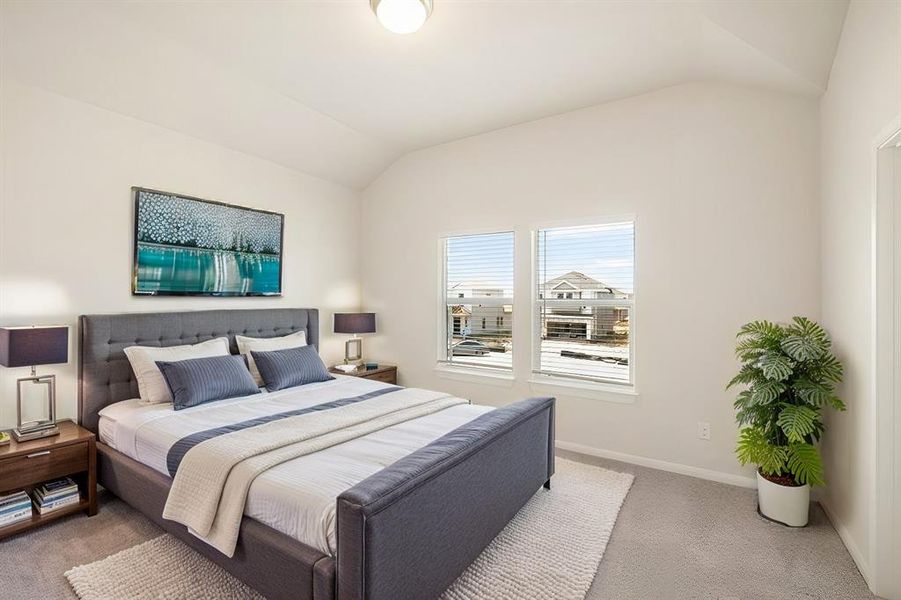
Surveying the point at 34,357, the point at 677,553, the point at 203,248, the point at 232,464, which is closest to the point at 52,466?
the point at 34,357

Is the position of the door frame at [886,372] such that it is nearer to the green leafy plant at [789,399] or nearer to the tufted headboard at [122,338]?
the green leafy plant at [789,399]

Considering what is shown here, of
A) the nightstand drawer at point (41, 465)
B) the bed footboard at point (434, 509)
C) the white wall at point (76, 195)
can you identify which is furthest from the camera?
the white wall at point (76, 195)

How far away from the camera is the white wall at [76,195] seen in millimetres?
2691

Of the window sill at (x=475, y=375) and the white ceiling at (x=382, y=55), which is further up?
the white ceiling at (x=382, y=55)

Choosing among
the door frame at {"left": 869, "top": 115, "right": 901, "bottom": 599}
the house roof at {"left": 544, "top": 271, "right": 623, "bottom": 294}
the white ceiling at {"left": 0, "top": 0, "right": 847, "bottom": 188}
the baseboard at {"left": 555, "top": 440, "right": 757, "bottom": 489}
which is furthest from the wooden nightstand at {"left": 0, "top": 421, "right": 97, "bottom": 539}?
the door frame at {"left": 869, "top": 115, "right": 901, "bottom": 599}

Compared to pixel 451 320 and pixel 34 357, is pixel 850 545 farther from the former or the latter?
pixel 34 357

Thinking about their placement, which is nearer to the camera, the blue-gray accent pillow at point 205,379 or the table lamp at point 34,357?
the table lamp at point 34,357

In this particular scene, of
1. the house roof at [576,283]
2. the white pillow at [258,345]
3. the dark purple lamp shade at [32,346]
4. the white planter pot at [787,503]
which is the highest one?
the house roof at [576,283]

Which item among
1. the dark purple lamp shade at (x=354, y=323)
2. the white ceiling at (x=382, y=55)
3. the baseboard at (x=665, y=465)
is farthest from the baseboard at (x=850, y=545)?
the dark purple lamp shade at (x=354, y=323)

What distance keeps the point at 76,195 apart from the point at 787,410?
4.58m

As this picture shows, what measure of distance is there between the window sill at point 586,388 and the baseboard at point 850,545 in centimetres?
128

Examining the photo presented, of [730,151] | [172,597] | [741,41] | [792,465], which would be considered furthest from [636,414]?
[172,597]

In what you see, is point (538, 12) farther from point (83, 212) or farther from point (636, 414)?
point (83, 212)

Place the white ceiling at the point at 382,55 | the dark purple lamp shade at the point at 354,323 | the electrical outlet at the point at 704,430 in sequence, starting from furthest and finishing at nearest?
the dark purple lamp shade at the point at 354,323 → the electrical outlet at the point at 704,430 → the white ceiling at the point at 382,55
